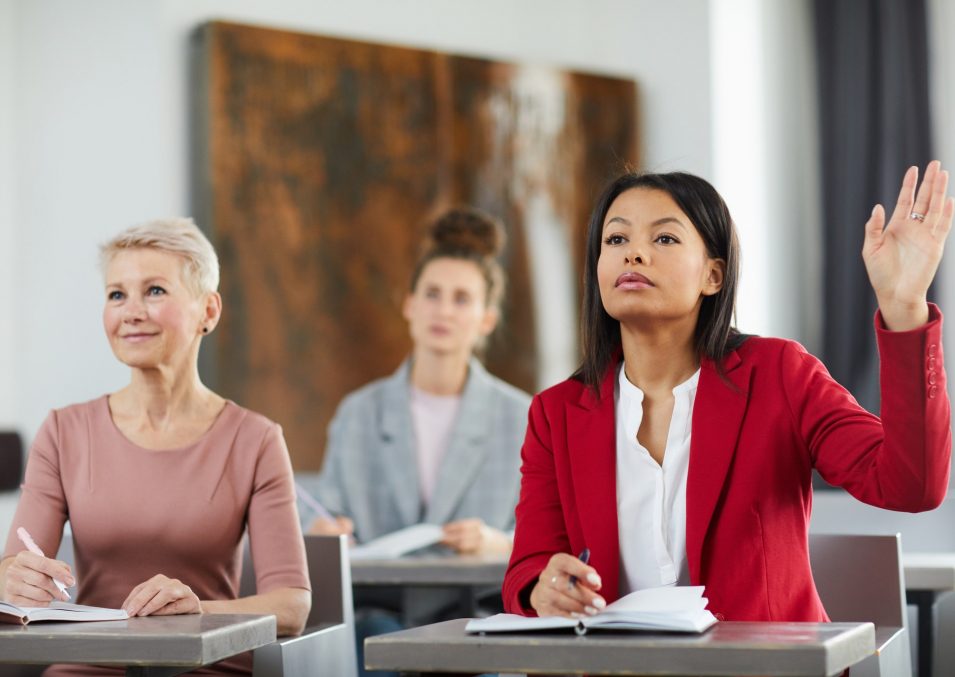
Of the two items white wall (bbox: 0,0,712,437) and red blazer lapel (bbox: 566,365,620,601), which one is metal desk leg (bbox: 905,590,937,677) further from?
white wall (bbox: 0,0,712,437)

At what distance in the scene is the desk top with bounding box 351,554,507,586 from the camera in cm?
272

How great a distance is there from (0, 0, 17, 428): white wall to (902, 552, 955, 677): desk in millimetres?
2925

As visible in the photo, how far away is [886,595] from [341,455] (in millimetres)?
1946

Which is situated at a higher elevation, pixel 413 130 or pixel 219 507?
pixel 413 130

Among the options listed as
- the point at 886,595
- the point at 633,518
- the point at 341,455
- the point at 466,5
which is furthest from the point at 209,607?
the point at 466,5

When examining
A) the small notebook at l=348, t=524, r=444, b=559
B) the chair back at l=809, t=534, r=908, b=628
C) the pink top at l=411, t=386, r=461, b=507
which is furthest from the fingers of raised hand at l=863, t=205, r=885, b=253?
the pink top at l=411, t=386, r=461, b=507

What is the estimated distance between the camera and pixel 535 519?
6.15 feet

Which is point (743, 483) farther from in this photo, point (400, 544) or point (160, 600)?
point (400, 544)

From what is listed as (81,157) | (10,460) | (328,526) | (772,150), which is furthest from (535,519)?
(772,150)

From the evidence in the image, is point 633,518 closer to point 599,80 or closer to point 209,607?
point 209,607

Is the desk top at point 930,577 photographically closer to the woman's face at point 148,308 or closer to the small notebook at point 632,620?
the small notebook at point 632,620

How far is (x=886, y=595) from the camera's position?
2164mm

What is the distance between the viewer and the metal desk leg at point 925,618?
8.05 feet

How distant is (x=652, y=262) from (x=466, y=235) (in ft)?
7.11
